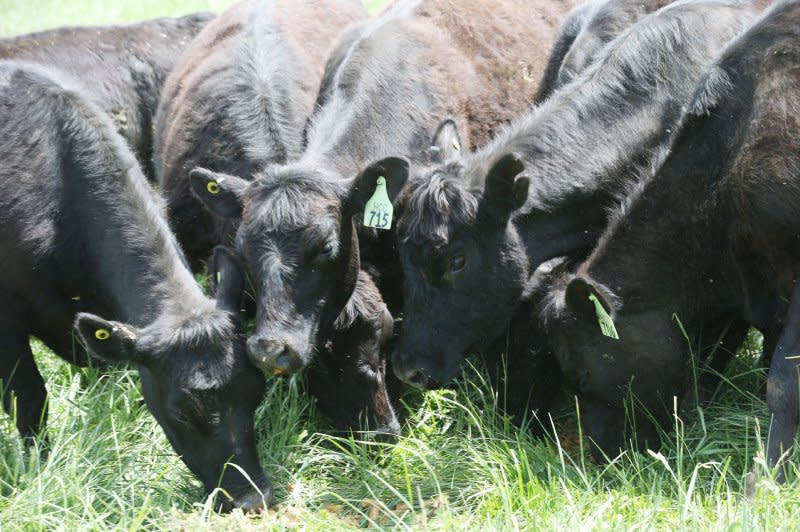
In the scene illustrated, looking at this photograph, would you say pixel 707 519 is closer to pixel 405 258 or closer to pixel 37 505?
pixel 405 258

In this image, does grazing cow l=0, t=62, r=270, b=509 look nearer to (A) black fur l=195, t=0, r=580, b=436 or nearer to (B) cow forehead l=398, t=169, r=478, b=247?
(A) black fur l=195, t=0, r=580, b=436

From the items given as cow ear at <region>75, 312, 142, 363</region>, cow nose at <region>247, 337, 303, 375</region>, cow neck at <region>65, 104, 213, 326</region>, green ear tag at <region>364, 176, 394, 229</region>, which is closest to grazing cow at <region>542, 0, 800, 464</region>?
green ear tag at <region>364, 176, 394, 229</region>

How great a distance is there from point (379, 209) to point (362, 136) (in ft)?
2.88

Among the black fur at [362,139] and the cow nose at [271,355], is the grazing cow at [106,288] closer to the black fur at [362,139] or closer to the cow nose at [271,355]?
the cow nose at [271,355]

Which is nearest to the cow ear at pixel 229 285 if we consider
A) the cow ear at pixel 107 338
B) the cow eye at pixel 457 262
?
the cow ear at pixel 107 338

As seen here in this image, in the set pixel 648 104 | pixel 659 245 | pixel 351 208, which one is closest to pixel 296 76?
pixel 351 208

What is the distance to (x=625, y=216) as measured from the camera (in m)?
5.86

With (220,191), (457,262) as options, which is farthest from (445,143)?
(220,191)

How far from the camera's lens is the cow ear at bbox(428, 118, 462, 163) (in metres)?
6.63

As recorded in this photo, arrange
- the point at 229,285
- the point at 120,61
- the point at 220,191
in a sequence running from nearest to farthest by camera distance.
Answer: the point at 229,285, the point at 220,191, the point at 120,61

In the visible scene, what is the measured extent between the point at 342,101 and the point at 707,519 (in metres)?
3.53

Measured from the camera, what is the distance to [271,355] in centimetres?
538

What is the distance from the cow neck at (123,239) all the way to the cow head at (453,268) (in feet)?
3.80

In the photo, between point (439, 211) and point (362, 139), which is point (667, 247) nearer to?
point (439, 211)
